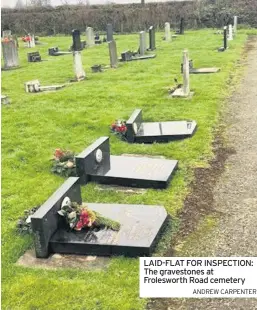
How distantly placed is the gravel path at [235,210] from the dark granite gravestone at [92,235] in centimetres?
54

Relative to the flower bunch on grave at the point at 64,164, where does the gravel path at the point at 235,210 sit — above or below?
below

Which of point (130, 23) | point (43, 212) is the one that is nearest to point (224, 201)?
point (43, 212)

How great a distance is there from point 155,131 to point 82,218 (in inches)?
158

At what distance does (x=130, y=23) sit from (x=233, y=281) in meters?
32.5

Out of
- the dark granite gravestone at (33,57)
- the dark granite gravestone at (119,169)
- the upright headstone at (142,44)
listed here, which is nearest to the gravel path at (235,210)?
the dark granite gravestone at (119,169)

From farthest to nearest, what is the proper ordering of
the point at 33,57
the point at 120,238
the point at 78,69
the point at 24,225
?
the point at 33,57 → the point at 78,69 → the point at 24,225 → the point at 120,238

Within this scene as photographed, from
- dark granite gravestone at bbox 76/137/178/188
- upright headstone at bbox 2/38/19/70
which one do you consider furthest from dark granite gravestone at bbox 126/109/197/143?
upright headstone at bbox 2/38/19/70

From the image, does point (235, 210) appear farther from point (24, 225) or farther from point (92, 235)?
point (24, 225)

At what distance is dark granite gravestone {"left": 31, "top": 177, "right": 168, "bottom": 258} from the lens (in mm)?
4961

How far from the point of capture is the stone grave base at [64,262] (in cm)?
487

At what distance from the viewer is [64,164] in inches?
290

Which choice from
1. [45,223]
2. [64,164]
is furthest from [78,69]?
[45,223]

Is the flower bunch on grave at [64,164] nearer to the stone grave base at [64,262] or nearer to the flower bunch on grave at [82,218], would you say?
the flower bunch on grave at [82,218]
